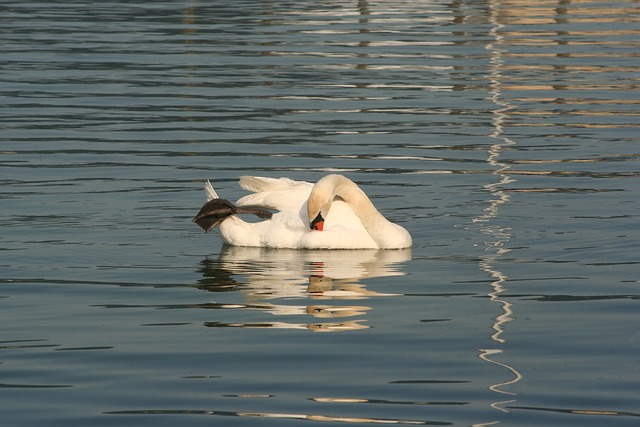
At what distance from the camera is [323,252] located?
1352 cm

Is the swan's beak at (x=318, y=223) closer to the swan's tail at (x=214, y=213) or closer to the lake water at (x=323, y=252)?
the lake water at (x=323, y=252)

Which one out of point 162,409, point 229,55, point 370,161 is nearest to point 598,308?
point 162,409

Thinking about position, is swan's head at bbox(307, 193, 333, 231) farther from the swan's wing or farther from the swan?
the swan's wing

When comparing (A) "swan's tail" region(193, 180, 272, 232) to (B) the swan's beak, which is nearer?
(B) the swan's beak

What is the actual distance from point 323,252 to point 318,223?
25 centimetres

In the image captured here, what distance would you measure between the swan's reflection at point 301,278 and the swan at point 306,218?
9 centimetres

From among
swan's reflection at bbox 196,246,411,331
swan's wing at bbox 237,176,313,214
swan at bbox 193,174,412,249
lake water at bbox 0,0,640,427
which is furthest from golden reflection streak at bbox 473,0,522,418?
swan's wing at bbox 237,176,313,214

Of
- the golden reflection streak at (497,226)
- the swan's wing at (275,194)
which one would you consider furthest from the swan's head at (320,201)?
the golden reflection streak at (497,226)

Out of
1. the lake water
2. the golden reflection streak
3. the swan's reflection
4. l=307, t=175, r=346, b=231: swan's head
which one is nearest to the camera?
the lake water

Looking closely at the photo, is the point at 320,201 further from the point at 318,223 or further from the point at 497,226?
the point at 497,226

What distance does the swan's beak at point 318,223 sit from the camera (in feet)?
43.9

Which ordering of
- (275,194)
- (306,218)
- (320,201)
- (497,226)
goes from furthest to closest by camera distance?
(497,226), (275,194), (306,218), (320,201)

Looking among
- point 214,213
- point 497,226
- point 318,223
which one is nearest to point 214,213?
point 214,213

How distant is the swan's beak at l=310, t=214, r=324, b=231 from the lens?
13391 millimetres
